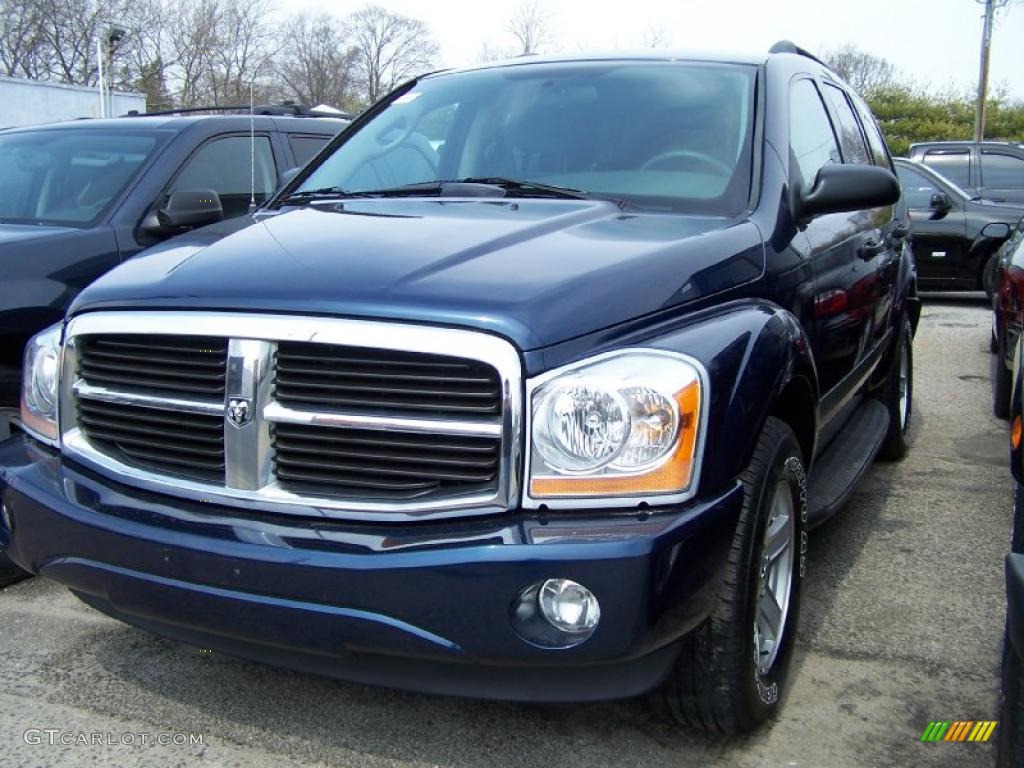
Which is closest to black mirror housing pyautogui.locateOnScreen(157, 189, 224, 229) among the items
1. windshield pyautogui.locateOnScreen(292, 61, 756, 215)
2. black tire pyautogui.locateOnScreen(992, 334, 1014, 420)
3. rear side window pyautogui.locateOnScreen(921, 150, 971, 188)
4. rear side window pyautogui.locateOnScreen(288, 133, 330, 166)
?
windshield pyautogui.locateOnScreen(292, 61, 756, 215)

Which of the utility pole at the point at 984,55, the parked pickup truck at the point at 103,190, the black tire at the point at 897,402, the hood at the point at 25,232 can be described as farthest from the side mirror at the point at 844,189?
the utility pole at the point at 984,55

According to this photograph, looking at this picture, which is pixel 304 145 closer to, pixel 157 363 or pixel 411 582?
pixel 157 363

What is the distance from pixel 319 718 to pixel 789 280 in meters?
1.80

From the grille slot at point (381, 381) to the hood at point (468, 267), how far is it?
0.28 ft

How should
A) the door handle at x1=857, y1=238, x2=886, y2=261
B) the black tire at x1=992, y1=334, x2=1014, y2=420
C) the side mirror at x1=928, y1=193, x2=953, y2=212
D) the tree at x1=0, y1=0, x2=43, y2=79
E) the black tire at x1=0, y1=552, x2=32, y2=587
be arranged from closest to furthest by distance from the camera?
the black tire at x1=0, y1=552, x2=32, y2=587 < the door handle at x1=857, y1=238, x2=886, y2=261 < the black tire at x1=992, y1=334, x2=1014, y2=420 < the side mirror at x1=928, y1=193, x2=953, y2=212 < the tree at x1=0, y1=0, x2=43, y2=79

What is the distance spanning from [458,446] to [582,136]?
1616 millimetres

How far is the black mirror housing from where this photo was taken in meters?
4.57

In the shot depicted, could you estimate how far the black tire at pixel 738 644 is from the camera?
2.42m

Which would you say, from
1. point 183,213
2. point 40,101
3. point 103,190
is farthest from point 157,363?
point 40,101

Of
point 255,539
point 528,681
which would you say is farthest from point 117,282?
point 528,681

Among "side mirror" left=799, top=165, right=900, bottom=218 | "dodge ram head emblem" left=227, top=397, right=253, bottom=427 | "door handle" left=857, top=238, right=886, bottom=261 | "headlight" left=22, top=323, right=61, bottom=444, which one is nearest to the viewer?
"dodge ram head emblem" left=227, top=397, right=253, bottom=427

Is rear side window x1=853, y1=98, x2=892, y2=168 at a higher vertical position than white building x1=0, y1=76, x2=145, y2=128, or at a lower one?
lower

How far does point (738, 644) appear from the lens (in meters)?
2.45

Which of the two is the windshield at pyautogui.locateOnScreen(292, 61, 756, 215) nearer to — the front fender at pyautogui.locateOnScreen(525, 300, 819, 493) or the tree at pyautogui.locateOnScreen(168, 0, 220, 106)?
the front fender at pyautogui.locateOnScreen(525, 300, 819, 493)
